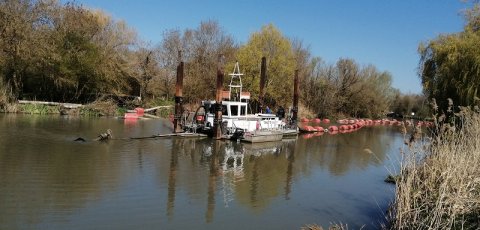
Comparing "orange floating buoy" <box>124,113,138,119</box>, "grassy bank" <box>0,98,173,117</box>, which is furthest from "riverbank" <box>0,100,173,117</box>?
"orange floating buoy" <box>124,113,138,119</box>

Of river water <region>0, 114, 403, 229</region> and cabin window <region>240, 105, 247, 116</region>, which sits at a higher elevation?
cabin window <region>240, 105, 247, 116</region>

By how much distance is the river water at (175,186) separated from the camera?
963 cm

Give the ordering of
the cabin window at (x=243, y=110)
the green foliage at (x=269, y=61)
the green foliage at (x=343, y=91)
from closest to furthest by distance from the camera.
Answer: the cabin window at (x=243, y=110) < the green foliage at (x=269, y=61) < the green foliage at (x=343, y=91)

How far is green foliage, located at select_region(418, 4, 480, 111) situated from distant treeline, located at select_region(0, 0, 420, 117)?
15.0 metres

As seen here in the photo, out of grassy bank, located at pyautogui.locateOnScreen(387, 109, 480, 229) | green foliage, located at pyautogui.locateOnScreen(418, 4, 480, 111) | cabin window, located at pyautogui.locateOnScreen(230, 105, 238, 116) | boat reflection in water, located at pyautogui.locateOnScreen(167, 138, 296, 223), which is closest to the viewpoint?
grassy bank, located at pyautogui.locateOnScreen(387, 109, 480, 229)

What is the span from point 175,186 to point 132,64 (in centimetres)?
3420

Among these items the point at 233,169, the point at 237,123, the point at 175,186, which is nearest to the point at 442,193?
the point at 175,186

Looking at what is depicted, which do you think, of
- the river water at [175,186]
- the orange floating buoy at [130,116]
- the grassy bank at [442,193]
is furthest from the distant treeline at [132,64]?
the grassy bank at [442,193]

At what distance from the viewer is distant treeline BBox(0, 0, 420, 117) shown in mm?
34000

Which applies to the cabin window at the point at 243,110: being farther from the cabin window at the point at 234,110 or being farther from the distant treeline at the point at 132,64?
the distant treeline at the point at 132,64

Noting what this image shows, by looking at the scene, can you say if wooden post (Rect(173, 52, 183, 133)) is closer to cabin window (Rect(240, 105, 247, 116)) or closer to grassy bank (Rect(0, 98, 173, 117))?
cabin window (Rect(240, 105, 247, 116))

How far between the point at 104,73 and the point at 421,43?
2507cm

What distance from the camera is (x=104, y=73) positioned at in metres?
38.6

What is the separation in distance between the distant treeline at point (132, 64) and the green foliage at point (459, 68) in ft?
49.2
